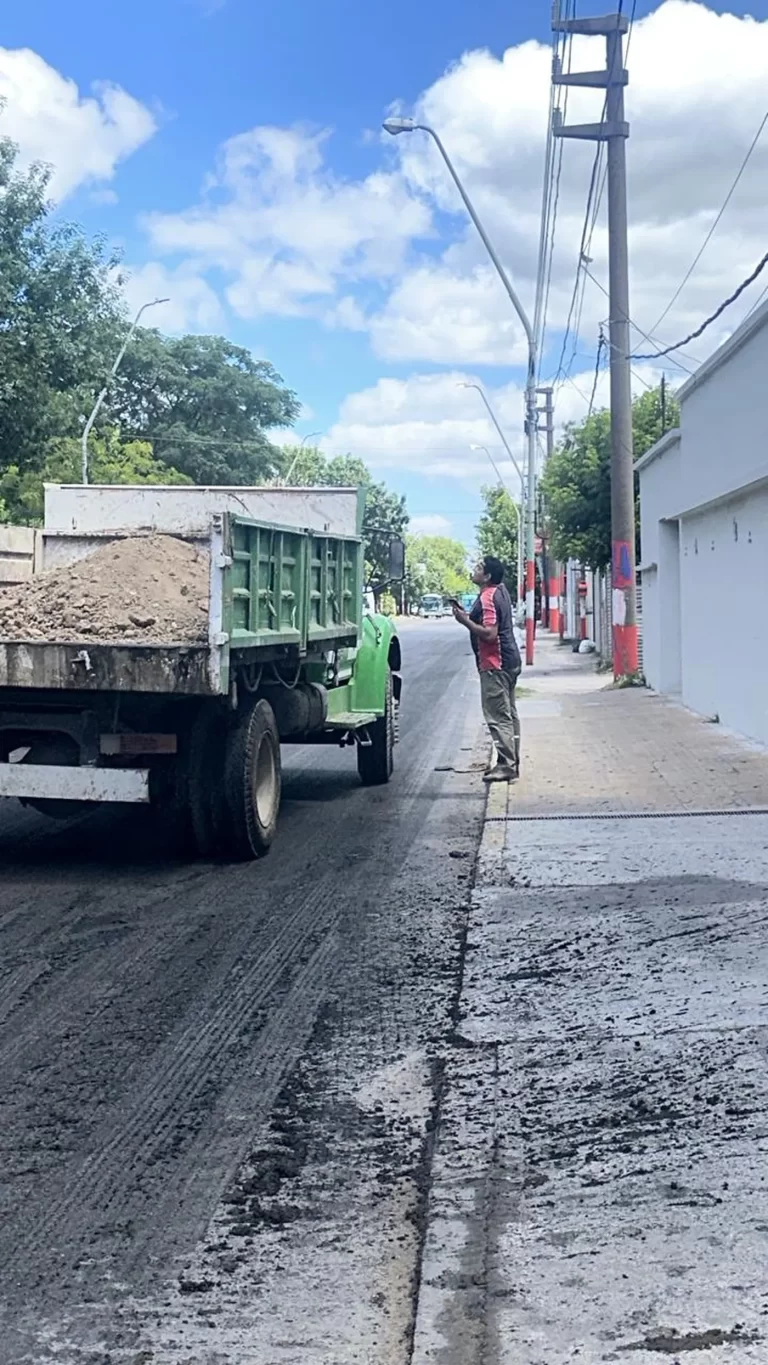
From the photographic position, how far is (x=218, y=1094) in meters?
5.14

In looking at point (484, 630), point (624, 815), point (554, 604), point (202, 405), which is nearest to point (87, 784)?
point (624, 815)

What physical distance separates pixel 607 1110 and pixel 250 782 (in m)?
4.40

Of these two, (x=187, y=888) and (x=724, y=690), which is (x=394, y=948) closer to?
(x=187, y=888)

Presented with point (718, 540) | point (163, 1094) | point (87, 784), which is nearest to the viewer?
point (163, 1094)

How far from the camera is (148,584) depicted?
854 centimetres

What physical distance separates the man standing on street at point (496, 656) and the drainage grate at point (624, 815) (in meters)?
1.84

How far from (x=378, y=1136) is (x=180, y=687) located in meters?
3.69

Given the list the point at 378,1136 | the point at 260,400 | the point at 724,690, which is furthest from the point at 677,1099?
the point at 260,400

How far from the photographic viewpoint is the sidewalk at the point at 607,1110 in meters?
3.49

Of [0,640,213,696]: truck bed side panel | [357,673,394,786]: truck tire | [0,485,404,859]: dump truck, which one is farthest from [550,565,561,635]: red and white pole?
[0,640,213,696]: truck bed side panel

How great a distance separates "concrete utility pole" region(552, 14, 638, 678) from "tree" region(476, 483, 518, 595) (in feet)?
205

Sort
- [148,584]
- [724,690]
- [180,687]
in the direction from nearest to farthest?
[180,687] → [148,584] → [724,690]

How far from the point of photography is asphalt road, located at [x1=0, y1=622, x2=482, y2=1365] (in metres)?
3.64

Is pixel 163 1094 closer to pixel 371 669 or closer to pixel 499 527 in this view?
pixel 371 669
